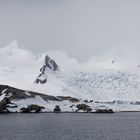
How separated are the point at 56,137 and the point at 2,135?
13.8 meters

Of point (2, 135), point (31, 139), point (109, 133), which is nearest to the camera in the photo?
point (31, 139)

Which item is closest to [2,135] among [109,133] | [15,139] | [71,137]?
[15,139]

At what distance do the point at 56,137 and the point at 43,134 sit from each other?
6.82m

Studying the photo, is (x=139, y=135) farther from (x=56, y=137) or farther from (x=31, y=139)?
(x=31, y=139)

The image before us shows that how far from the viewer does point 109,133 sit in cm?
11869

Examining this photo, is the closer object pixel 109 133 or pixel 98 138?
pixel 98 138

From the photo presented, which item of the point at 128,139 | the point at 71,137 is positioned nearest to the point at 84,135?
the point at 71,137

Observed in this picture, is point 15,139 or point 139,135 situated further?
point 139,135

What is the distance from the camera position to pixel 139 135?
11231 cm

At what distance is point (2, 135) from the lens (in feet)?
365

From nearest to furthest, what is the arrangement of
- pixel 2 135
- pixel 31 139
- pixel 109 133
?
pixel 31 139, pixel 2 135, pixel 109 133

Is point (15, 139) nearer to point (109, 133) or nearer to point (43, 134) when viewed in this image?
point (43, 134)

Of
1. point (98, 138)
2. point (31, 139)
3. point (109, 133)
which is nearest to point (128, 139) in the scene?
point (98, 138)

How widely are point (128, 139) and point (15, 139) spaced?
26008mm
